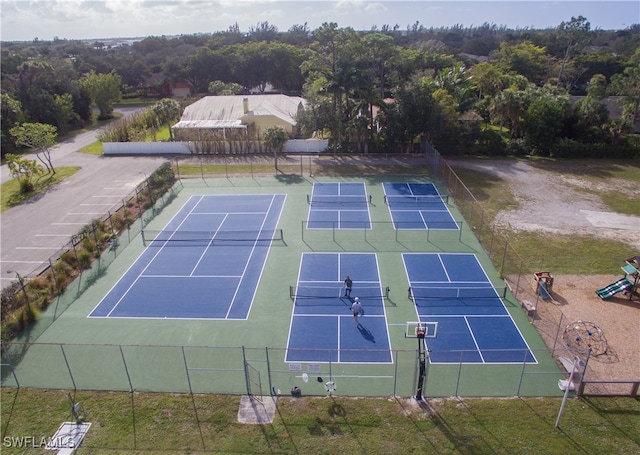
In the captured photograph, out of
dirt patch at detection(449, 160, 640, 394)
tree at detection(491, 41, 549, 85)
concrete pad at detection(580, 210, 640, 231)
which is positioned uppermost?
tree at detection(491, 41, 549, 85)

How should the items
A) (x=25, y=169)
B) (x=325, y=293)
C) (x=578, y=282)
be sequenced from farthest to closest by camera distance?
(x=25, y=169), (x=578, y=282), (x=325, y=293)

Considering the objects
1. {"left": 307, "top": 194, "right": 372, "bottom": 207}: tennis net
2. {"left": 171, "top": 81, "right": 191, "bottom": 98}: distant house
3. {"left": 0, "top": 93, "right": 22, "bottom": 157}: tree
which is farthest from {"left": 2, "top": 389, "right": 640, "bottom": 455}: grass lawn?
{"left": 171, "top": 81, "right": 191, "bottom": 98}: distant house

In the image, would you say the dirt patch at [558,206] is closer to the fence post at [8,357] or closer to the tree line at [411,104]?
the tree line at [411,104]

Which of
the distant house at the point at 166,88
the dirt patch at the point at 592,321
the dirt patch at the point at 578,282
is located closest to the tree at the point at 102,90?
the distant house at the point at 166,88

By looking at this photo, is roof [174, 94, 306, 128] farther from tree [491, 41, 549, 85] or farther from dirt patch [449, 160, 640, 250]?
tree [491, 41, 549, 85]

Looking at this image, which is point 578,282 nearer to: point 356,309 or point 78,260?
point 356,309

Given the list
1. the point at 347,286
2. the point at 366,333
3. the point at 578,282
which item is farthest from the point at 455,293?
the point at 578,282
